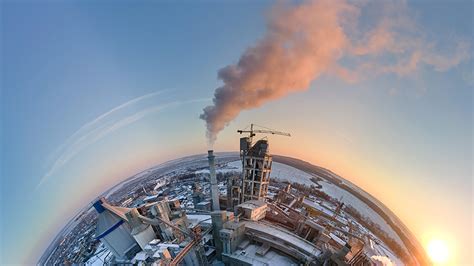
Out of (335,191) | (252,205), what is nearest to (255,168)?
(252,205)

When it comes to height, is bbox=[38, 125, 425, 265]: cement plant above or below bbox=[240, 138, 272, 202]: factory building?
below

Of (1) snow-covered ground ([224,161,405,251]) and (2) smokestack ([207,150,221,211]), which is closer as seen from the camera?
(2) smokestack ([207,150,221,211])

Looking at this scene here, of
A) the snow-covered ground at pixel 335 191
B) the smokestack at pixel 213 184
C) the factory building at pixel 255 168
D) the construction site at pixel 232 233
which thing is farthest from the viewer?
the snow-covered ground at pixel 335 191

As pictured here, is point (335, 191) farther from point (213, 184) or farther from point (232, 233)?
Result: point (232, 233)

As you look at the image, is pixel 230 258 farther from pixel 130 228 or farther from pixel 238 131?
pixel 238 131

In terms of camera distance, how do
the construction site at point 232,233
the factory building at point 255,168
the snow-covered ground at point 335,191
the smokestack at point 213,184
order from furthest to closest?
the snow-covered ground at point 335,191 < the factory building at point 255,168 < the smokestack at point 213,184 < the construction site at point 232,233

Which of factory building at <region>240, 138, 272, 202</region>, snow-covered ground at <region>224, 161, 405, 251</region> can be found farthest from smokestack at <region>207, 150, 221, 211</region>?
snow-covered ground at <region>224, 161, 405, 251</region>

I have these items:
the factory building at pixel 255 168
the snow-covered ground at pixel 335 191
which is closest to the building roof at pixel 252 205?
the factory building at pixel 255 168

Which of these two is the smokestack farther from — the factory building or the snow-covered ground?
the snow-covered ground

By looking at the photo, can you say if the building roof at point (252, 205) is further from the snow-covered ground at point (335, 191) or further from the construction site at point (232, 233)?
the snow-covered ground at point (335, 191)
